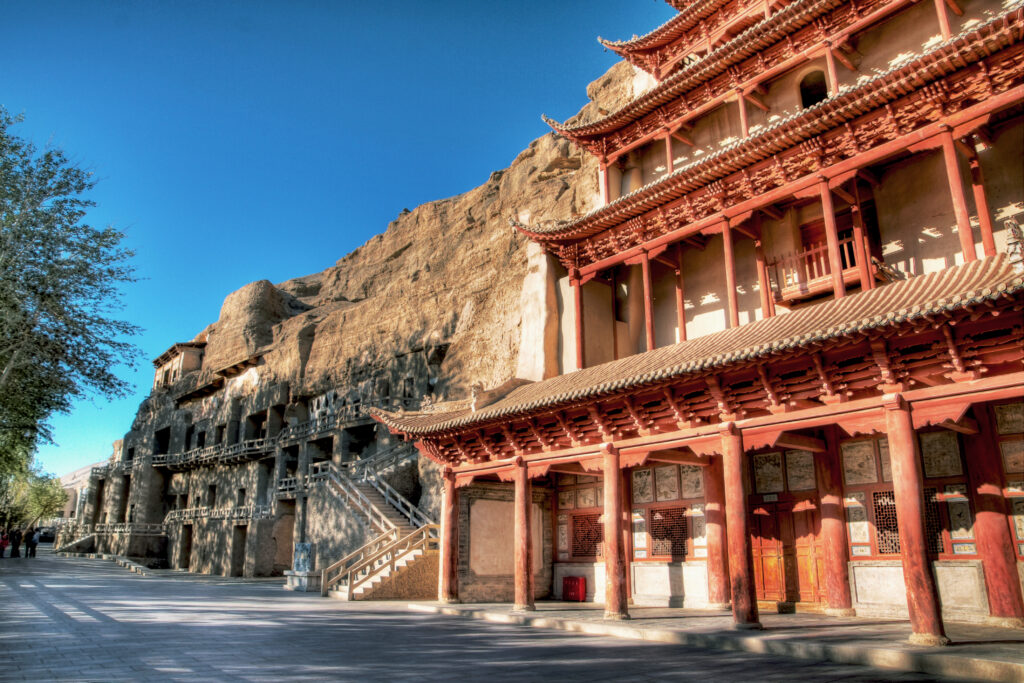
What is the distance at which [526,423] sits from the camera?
1340cm

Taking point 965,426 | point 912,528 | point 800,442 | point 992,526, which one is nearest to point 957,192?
point 965,426

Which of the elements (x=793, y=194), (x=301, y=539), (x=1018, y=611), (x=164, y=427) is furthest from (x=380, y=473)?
(x=164, y=427)

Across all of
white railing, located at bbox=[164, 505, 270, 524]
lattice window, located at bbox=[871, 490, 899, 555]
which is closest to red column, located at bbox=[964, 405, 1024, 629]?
lattice window, located at bbox=[871, 490, 899, 555]

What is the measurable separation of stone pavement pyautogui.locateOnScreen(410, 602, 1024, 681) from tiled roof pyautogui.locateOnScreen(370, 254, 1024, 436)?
12.0ft

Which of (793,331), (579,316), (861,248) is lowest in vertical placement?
(793,331)

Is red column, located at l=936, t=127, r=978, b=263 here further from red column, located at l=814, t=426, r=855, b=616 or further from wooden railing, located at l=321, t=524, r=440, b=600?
wooden railing, located at l=321, t=524, r=440, b=600

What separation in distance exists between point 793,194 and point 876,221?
2.12 metres

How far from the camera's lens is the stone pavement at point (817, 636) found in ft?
23.1

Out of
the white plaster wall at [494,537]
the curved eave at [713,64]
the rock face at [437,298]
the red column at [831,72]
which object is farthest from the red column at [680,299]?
the rock face at [437,298]

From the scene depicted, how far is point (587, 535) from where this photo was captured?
16.0 meters

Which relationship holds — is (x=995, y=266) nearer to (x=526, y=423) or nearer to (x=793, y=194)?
(x=793, y=194)

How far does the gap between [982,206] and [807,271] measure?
3.48 metres

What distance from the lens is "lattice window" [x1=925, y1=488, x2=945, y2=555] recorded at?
10.5 metres

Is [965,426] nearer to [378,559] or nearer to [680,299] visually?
[680,299]
